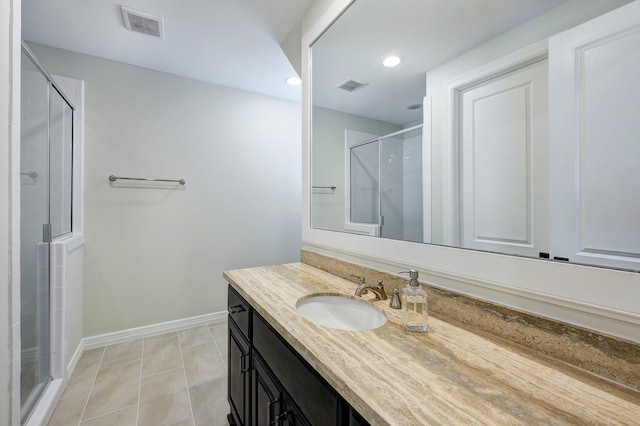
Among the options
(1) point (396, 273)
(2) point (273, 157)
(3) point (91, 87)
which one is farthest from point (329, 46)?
(3) point (91, 87)

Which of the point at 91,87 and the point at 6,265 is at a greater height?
the point at 91,87

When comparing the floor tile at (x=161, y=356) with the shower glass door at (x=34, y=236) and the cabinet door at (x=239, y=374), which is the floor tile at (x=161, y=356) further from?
the cabinet door at (x=239, y=374)

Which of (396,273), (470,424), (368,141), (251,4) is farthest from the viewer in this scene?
(251,4)

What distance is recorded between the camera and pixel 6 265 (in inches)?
38.8

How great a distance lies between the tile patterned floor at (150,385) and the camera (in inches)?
60.2

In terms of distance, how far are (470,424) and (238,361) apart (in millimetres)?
1139

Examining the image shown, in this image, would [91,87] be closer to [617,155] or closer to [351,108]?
[351,108]

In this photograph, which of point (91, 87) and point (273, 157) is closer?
point (91, 87)

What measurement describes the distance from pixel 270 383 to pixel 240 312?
0.41 metres

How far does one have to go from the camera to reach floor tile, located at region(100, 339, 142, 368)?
207 cm

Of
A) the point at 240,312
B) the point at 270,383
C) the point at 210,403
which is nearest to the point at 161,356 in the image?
the point at 210,403

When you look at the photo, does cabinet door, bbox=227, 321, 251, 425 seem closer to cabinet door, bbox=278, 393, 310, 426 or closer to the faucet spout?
cabinet door, bbox=278, 393, 310, 426

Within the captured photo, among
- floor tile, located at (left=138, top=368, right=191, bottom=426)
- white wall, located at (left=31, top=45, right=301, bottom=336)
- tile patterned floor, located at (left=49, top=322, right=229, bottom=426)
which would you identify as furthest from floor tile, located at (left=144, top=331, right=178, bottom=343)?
floor tile, located at (left=138, top=368, right=191, bottom=426)

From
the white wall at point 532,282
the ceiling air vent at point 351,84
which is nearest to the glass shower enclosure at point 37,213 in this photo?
the ceiling air vent at point 351,84
